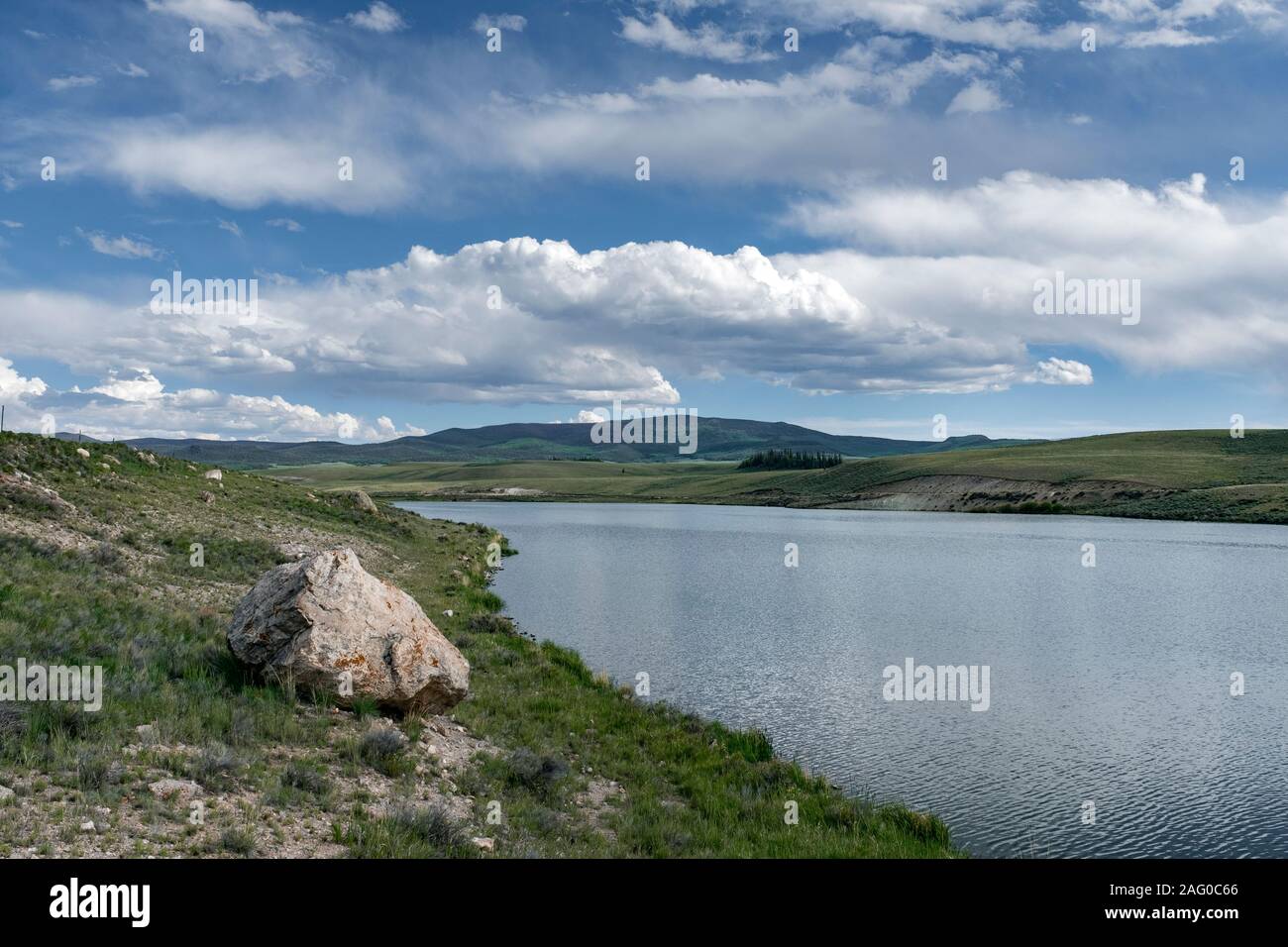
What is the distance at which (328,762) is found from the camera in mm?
12086

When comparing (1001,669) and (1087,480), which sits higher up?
(1087,480)

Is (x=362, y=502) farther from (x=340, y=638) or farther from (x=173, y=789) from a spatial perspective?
(x=173, y=789)

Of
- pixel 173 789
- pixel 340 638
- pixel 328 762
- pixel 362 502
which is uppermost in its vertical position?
pixel 362 502

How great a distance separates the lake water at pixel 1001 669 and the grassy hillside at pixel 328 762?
2.42 meters

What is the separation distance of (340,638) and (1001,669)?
65.8 ft

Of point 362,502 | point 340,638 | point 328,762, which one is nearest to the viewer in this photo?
point 328,762

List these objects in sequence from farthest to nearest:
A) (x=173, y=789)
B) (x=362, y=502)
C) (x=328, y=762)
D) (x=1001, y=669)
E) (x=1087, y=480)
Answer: (x=1087, y=480)
(x=362, y=502)
(x=1001, y=669)
(x=328, y=762)
(x=173, y=789)

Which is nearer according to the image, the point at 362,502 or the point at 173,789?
the point at 173,789

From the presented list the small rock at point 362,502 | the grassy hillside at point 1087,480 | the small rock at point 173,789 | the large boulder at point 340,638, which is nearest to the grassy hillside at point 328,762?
the small rock at point 173,789

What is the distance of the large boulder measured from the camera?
1408cm

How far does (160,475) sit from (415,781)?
3838cm

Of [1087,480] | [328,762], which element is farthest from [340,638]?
[1087,480]

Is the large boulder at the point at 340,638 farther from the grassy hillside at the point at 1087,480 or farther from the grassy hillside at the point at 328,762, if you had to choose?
the grassy hillside at the point at 1087,480
